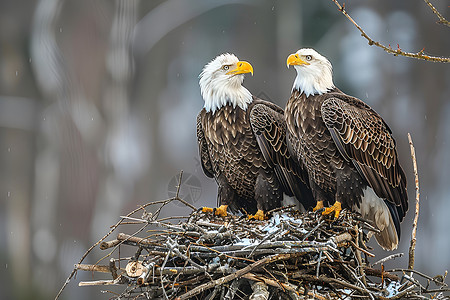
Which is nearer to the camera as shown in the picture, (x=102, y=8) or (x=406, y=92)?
(x=406, y=92)

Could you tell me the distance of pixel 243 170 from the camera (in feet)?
13.1

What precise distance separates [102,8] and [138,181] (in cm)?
212

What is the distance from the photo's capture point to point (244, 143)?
3.97m

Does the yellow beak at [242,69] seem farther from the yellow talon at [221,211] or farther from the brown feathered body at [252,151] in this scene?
the yellow talon at [221,211]

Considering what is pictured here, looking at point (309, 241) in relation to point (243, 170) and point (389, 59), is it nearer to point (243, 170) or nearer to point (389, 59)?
point (243, 170)

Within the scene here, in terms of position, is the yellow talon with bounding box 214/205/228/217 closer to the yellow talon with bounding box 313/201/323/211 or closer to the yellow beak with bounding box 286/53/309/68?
the yellow talon with bounding box 313/201/323/211

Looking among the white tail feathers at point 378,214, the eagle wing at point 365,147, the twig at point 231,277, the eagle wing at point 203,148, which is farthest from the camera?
the eagle wing at point 203,148

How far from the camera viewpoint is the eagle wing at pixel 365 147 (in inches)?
146

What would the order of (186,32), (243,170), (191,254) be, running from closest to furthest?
(191,254) < (243,170) < (186,32)

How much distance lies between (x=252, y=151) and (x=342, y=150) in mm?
534

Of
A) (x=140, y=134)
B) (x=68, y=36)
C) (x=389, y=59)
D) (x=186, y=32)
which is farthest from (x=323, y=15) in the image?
(x=68, y=36)

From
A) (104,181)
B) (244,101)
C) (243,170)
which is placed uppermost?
(244,101)

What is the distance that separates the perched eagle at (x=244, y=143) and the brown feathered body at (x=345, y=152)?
5.1 inches

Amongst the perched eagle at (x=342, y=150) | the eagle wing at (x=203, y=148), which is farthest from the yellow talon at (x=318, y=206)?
the eagle wing at (x=203, y=148)
